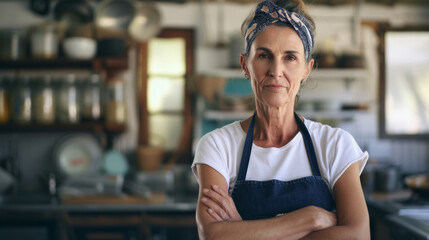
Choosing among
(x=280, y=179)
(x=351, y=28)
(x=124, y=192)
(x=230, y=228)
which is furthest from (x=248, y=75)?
(x=351, y=28)

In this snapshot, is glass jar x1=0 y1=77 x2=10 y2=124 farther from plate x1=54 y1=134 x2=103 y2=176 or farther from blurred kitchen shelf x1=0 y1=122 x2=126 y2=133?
plate x1=54 y1=134 x2=103 y2=176

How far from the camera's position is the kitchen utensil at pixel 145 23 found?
3.85 meters

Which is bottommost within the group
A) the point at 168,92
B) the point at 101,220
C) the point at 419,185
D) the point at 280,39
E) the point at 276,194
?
the point at 101,220

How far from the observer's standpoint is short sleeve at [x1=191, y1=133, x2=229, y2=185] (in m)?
1.45

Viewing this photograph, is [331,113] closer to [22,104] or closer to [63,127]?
[63,127]

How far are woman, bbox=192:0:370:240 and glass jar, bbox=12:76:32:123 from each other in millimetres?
2922

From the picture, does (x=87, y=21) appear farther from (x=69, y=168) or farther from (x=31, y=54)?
(x=69, y=168)

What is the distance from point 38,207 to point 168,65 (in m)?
1.82

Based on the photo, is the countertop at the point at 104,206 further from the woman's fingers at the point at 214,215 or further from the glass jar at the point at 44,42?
the woman's fingers at the point at 214,215

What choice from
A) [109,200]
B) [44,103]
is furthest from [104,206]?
[44,103]

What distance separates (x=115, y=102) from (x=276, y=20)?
2.74 metres

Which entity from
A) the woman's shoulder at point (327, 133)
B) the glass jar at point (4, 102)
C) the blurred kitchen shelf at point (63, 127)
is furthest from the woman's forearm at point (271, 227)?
the glass jar at point (4, 102)

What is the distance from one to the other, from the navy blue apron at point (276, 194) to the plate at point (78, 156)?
278 cm

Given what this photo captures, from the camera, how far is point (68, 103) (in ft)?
12.8
